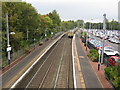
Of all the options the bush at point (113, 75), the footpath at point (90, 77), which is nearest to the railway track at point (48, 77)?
the footpath at point (90, 77)

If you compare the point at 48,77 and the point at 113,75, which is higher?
the point at 113,75

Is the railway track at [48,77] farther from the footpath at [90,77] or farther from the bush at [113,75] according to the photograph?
the bush at [113,75]

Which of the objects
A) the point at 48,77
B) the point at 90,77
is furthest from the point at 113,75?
the point at 48,77

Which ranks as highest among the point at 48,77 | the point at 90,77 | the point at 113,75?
the point at 113,75

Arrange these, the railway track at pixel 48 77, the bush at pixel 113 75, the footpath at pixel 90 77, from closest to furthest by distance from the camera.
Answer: the bush at pixel 113 75
the footpath at pixel 90 77
the railway track at pixel 48 77

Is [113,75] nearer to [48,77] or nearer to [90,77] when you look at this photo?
[90,77]

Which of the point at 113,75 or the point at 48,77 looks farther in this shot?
the point at 48,77

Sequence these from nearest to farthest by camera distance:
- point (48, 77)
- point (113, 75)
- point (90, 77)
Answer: point (113, 75)
point (90, 77)
point (48, 77)

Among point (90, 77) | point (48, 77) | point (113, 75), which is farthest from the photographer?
point (48, 77)

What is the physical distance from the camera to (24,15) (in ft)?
122

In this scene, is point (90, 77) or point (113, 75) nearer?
point (113, 75)

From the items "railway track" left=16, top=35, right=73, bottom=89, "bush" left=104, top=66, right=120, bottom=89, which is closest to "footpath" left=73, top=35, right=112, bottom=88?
"bush" left=104, top=66, right=120, bottom=89

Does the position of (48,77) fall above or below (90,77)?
below

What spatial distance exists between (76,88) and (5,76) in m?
8.43
